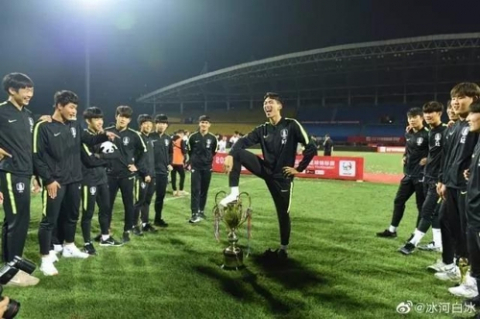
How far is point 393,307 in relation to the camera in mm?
3812

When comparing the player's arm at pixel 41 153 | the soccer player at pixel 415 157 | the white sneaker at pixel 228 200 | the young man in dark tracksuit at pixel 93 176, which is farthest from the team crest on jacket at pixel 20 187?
the soccer player at pixel 415 157

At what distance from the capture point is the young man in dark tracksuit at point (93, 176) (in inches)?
218

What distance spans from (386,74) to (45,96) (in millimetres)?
39238

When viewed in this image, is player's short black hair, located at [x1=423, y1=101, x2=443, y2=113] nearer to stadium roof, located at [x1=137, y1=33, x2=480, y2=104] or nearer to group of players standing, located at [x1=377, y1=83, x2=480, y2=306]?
group of players standing, located at [x1=377, y1=83, x2=480, y2=306]

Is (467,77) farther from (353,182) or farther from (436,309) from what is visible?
(436,309)

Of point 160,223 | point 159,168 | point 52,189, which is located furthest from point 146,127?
point 52,189

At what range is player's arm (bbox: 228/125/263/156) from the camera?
487 centimetres

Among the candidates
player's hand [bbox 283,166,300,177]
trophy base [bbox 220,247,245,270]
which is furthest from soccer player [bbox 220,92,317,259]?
trophy base [bbox 220,247,245,270]

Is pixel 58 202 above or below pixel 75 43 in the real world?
below

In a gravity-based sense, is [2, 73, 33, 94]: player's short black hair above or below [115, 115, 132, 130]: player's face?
above

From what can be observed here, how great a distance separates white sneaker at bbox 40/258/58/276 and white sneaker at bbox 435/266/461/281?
15.8 feet

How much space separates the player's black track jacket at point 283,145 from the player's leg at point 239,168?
13cm

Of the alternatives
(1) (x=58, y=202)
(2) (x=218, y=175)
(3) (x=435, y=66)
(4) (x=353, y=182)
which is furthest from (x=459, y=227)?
(3) (x=435, y=66)

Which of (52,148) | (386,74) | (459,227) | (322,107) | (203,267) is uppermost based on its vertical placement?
(386,74)
